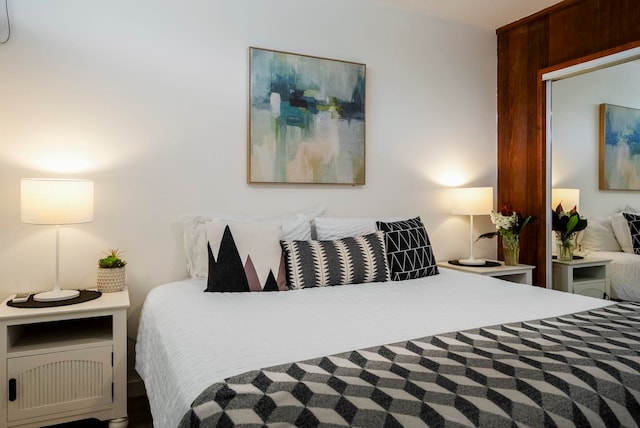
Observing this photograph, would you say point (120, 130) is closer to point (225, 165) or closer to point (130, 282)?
point (225, 165)

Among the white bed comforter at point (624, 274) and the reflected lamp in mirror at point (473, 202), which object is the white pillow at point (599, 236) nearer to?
the white bed comforter at point (624, 274)

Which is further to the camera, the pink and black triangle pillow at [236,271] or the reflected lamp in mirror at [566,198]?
the reflected lamp in mirror at [566,198]

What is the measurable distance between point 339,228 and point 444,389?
5.52 feet

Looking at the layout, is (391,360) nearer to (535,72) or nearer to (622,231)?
(622,231)

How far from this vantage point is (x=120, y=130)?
2.41 m

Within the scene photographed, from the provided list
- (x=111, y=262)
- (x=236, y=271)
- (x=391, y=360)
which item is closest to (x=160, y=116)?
(x=111, y=262)

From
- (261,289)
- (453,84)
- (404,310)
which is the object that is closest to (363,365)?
(404,310)

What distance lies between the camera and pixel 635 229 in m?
2.80

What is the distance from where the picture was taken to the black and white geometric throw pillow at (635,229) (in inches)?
110

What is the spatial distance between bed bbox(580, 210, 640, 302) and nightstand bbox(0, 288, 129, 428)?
9.94 feet

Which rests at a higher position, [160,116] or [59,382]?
[160,116]

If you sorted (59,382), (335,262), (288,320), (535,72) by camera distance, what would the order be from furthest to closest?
(535,72), (335,262), (59,382), (288,320)

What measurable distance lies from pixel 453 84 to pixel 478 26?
56 cm

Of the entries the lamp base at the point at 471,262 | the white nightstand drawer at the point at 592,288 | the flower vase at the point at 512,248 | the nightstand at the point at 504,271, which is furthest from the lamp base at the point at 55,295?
the white nightstand drawer at the point at 592,288
